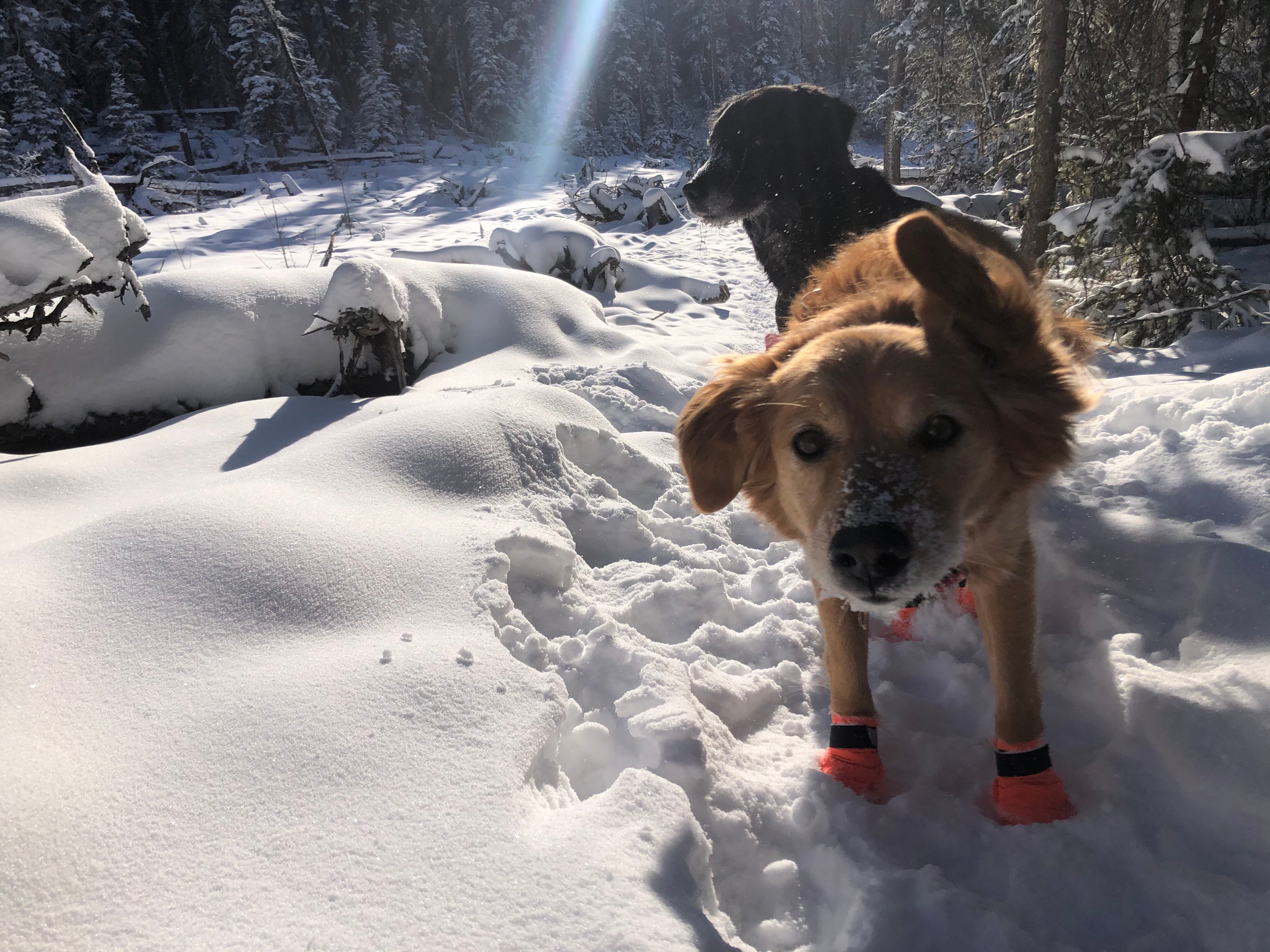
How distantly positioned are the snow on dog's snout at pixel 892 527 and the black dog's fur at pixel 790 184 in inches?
113

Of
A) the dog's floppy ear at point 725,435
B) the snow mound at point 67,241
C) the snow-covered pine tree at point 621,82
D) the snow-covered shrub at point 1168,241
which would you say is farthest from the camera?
the snow-covered pine tree at point 621,82

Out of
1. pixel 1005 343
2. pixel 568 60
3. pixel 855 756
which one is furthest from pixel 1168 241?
pixel 568 60

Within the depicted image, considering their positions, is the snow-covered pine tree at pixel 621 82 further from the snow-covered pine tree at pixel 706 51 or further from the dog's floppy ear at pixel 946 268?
the dog's floppy ear at pixel 946 268

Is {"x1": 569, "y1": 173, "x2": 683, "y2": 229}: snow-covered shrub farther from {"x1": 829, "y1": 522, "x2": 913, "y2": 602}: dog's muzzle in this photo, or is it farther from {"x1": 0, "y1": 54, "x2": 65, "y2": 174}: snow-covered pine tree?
{"x1": 0, "y1": 54, "x2": 65, "y2": 174}: snow-covered pine tree

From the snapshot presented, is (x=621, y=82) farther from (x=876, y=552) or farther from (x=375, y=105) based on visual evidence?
(x=876, y=552)

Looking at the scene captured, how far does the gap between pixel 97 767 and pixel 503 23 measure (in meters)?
55.6

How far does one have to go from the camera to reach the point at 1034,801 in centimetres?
167

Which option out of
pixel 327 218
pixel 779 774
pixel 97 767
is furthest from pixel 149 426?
pixel 327 218

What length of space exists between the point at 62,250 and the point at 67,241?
6 centimetres

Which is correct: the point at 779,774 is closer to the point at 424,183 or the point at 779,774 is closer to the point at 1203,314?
the point at 1203,314

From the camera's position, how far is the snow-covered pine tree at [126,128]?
2739 centimetres

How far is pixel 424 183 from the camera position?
82.3 ft

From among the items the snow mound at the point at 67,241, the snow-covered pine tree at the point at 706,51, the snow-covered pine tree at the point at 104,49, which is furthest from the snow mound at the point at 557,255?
the snow-covered pine tree at the point at 706,51

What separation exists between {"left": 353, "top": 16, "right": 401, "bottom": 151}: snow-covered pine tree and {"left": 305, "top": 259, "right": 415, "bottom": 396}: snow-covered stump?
129 ft
